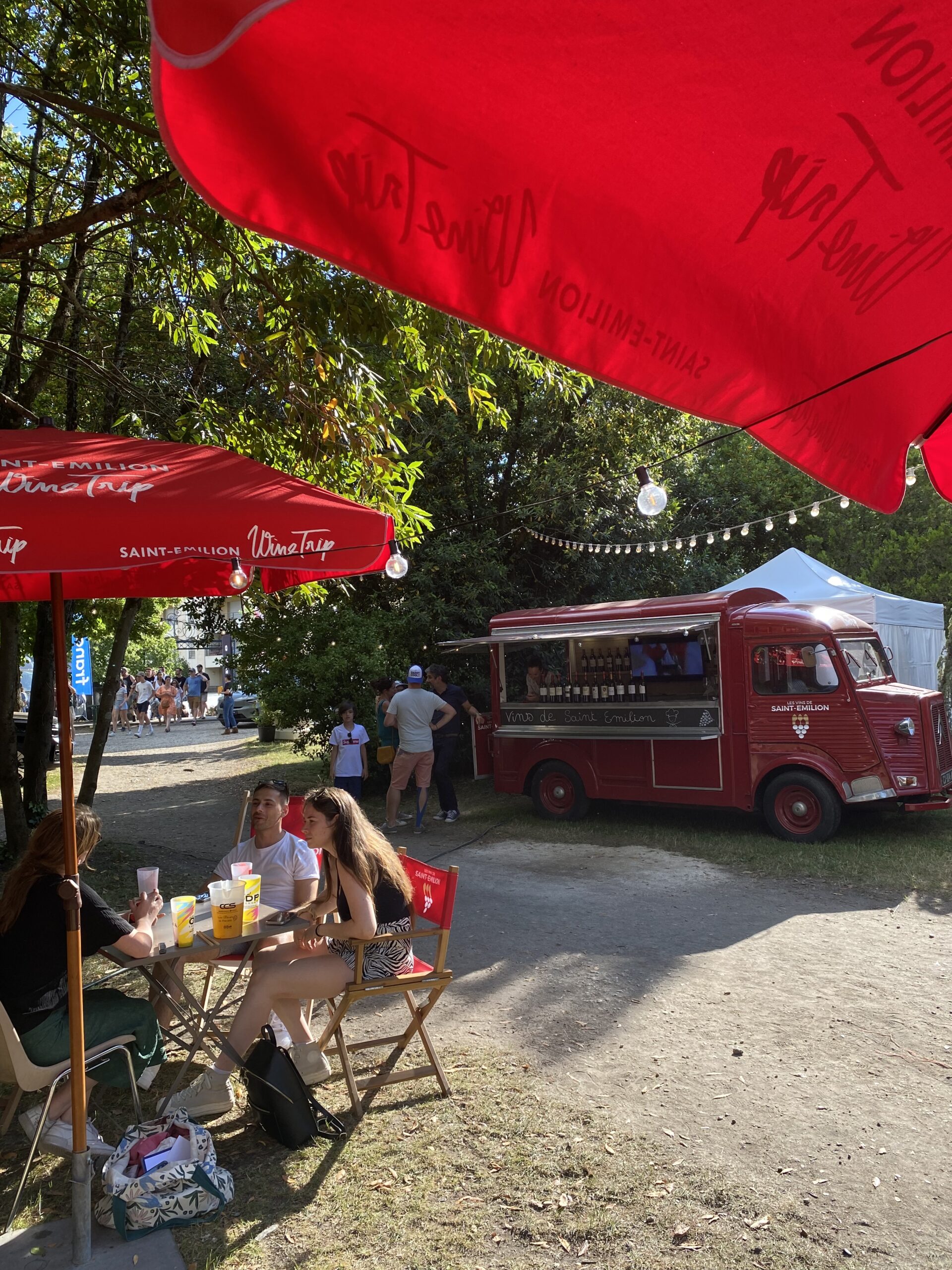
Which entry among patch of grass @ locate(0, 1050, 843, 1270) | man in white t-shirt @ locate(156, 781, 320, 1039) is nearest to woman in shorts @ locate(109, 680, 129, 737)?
Result: man in white t-shirt @ locate(156, 781, 320, 1039)

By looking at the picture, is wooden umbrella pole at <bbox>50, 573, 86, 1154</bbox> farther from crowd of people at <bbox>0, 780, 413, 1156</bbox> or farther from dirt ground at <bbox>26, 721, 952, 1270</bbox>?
dirt ground at <bbox>26, 721, 952, 1270</bbox>

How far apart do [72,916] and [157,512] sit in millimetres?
1452

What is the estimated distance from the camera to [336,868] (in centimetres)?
427

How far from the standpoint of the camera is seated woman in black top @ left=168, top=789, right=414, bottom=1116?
4.14m

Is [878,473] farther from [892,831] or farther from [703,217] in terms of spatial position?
[892,831]

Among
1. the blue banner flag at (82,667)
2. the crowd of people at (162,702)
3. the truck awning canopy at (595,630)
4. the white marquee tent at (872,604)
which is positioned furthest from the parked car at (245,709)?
the white marquee tent at (872,604)

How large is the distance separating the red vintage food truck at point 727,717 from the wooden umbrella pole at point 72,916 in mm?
7463

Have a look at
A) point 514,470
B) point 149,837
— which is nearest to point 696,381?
point 149,837

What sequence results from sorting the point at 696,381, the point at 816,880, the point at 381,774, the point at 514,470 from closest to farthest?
1. the point at 696,381
2. the point at 816,880
3. the point at 381,774
4. the point at 514,470

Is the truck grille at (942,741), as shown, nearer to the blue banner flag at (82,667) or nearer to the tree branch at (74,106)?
the tree branch at (74,106)

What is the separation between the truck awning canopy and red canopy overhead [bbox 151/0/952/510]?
28.0 ft

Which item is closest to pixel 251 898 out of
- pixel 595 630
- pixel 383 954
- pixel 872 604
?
pixel 383 954

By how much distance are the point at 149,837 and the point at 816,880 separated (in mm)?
7392

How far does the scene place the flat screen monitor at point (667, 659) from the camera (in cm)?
A: 1023
